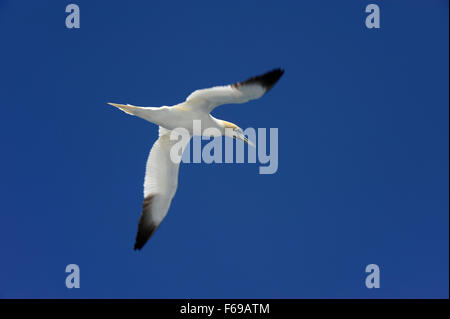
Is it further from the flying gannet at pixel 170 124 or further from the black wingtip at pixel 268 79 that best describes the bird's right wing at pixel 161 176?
the black wingtip at pixel 268 79

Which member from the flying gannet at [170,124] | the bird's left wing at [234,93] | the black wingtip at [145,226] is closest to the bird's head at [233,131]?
the flying gannet at [170,124]

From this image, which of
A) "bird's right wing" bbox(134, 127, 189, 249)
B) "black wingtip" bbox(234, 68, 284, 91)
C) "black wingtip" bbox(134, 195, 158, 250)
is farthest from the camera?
"bird's right wing" bbox(134, 127, 189, 249)

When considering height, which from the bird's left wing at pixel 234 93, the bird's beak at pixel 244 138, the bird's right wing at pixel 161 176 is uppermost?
the bird's left wing at pixel 234 93

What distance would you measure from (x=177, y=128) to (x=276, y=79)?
297 centimetres

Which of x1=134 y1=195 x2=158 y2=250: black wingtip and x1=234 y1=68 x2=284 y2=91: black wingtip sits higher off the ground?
x1=234 y1=68 x2=284 y2=91: black wingtip

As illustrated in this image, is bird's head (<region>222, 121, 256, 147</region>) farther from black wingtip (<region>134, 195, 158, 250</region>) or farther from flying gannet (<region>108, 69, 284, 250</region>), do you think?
black wingtip (<region>134, 195, 158, 250</region>)

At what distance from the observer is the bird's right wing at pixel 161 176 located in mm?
12688

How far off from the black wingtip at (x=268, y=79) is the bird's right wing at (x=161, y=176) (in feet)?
10.2

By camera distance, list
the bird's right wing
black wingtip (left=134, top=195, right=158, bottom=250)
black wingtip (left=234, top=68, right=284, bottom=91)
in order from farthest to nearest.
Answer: the bird's right wing → black wingtip (left=134, top=195, right=158, bottom=250) → black wingtip (left=234, top=68, right=284, bottom=91)

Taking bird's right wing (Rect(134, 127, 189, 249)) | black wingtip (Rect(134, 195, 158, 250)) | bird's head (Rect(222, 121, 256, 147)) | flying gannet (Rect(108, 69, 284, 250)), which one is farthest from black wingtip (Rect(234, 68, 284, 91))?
black wingtip (Rect(134, 195, 158, 250))

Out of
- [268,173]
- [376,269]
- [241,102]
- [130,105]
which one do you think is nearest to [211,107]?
[241,102]

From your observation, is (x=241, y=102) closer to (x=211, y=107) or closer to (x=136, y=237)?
(x=211, y=107)

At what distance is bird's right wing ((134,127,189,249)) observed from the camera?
1269cm

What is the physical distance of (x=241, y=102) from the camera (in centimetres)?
1089
